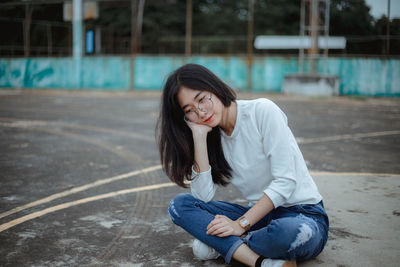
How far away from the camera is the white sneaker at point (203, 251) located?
2625 millimetres

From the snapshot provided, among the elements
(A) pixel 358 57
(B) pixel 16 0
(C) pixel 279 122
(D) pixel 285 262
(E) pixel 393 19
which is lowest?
(D) pixel 285 262

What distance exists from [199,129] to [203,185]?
40cm

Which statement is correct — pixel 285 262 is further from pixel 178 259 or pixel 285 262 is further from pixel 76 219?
pixel 76 219

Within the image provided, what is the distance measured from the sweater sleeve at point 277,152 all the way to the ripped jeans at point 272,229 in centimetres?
17

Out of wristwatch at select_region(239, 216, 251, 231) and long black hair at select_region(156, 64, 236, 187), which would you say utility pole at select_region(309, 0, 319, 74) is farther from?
wristwatch at select_region(239, 216, 251, 231)

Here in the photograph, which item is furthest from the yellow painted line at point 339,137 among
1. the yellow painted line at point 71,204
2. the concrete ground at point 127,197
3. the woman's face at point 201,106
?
the woman's face at point 201,106

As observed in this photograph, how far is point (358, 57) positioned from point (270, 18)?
21453 millimetres

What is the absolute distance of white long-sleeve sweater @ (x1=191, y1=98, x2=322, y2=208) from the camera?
2375 mm

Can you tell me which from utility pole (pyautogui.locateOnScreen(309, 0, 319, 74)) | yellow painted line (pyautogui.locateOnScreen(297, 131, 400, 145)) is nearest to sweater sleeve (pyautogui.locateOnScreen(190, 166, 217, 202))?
yellow painted line (pyautogui.locateOnScreen(297, 131, 400, 145))

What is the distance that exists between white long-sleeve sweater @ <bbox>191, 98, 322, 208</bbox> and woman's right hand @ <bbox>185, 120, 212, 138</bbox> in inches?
6.1

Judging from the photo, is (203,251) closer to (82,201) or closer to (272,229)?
(272,229)

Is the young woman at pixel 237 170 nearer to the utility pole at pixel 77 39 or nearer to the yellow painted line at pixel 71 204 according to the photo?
the yellow painted line at pixel 71 204

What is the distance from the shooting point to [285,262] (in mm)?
2307

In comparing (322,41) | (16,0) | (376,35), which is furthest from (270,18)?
(16,0)
